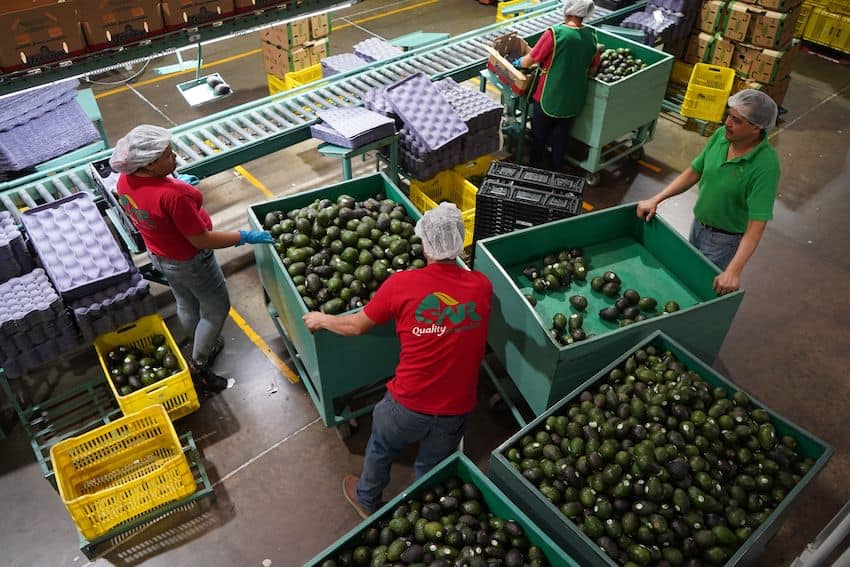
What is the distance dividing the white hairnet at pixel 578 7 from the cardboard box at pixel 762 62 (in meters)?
Answer: 3.56

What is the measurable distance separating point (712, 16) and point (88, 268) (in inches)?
335

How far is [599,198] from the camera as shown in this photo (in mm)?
7879

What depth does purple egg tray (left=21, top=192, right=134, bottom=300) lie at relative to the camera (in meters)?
4.79

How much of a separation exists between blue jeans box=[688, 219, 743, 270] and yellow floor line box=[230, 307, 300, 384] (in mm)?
3521

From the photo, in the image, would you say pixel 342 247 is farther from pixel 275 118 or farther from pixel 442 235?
pixel 275 118

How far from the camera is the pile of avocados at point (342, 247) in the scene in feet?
14.9

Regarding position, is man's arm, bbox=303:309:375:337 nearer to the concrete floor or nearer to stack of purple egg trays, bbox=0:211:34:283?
the concrete floor

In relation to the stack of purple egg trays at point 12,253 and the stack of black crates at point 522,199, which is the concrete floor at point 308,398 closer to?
the stack of purple egg trays at point 12,253

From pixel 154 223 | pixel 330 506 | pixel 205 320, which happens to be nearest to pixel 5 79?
pixel 154 223

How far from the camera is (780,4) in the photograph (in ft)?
27.5

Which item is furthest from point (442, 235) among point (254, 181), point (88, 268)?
point (254, 181)

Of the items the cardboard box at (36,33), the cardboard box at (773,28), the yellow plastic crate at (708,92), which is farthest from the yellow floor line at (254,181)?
the cardboard box at (773,28)

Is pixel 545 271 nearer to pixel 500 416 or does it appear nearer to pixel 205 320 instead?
pixel 500 416

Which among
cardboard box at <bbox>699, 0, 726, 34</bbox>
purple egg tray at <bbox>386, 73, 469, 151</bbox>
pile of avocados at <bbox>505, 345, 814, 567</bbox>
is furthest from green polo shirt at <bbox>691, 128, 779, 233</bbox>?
cardboard box at <bbox>699, 0, 726, 34</bbox>
